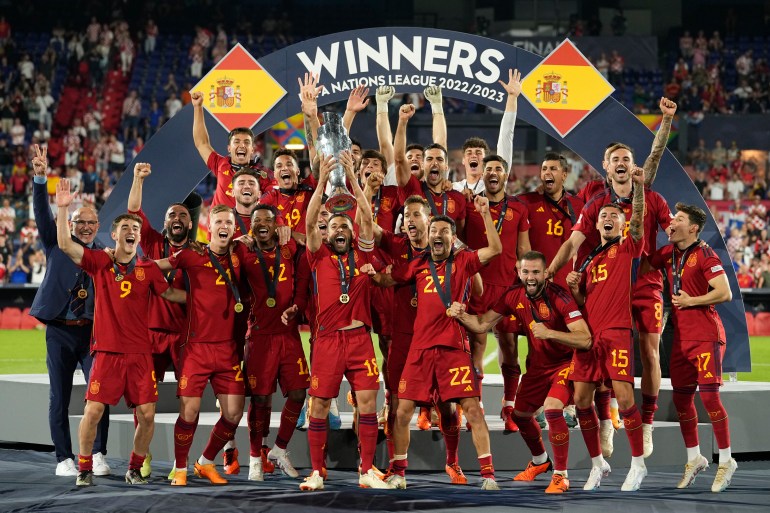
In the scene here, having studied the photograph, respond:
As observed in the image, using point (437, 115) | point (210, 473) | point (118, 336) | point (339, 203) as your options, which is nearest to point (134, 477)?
point (210, 473)

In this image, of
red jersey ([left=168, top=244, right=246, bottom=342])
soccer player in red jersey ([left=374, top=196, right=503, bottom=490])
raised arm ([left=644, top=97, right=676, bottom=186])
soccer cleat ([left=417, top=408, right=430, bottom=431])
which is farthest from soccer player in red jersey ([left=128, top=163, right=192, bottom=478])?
raised arm ([left=644, top=97, right=676, bottom=186])

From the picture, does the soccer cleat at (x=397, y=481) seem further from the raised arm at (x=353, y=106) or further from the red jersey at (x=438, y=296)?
the raised arm at (x=353, y=106)

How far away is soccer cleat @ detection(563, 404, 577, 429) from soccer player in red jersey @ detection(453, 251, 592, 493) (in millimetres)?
526

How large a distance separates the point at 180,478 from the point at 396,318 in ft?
5.86

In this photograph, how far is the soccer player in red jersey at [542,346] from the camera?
7.18 metres

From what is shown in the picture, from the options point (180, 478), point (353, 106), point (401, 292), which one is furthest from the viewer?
point (353, 106)

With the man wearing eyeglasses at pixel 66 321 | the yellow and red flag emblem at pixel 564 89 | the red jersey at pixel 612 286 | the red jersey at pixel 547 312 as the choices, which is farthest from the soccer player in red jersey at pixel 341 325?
the yellow and red flag emblem at pixel 564 89

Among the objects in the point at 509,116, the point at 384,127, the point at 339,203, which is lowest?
the point at 339,203

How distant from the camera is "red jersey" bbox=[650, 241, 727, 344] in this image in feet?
24.3

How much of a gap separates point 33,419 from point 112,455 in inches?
32.7

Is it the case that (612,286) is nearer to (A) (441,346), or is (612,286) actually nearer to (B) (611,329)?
(B) (611,329)

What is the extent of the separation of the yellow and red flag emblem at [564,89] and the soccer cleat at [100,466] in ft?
14.8

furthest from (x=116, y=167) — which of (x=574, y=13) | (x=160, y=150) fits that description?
(x=160, y=150)

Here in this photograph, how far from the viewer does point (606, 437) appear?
780 cm
